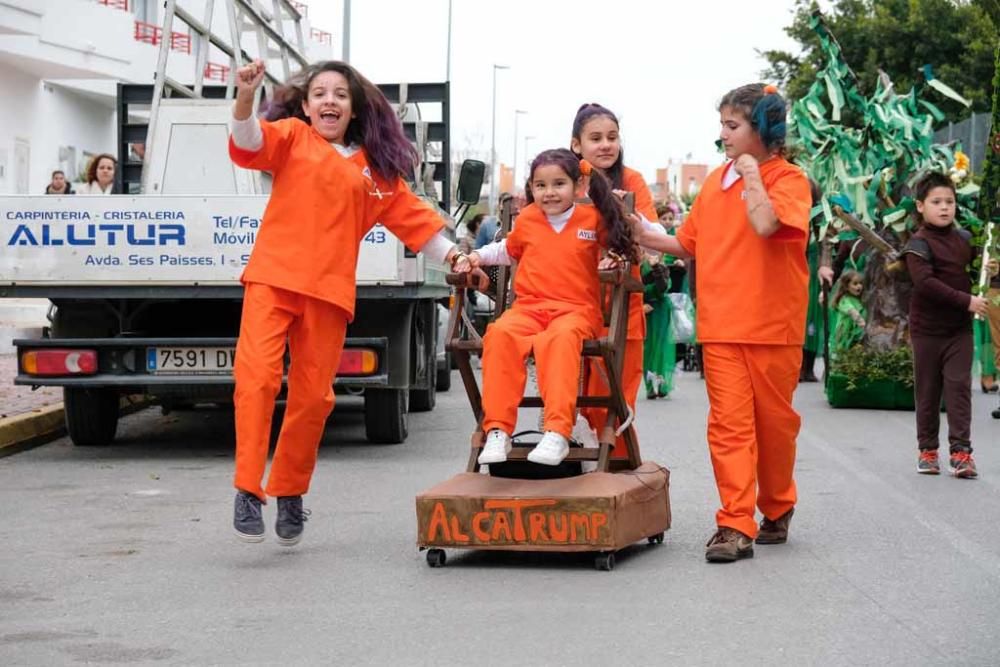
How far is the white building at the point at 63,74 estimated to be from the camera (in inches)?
1388

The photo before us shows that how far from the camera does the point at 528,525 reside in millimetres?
6934

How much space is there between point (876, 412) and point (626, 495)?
8516mm

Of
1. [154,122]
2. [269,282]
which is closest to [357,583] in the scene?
A: [269,282]

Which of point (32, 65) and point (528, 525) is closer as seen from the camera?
point (528, 525)

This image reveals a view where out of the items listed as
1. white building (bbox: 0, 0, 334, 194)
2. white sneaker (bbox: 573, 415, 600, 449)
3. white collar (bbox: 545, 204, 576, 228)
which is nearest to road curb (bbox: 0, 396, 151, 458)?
white sneaker (bbox: 573, 415, 600, 449)

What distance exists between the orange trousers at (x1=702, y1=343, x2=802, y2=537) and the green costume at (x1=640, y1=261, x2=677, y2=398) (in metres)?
7.38

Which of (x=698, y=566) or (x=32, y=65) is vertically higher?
(x=32, y=65)

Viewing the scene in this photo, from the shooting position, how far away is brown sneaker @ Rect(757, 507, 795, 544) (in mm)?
7656

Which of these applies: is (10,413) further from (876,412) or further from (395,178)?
(876,412)

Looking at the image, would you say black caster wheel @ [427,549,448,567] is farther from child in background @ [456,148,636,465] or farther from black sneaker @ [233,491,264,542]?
black sneaker @ [233,491,264,542]

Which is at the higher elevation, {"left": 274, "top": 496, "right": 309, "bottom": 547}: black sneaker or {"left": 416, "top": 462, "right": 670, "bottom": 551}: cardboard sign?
{"left": 416, "top": 462, "right": 670, "bottom": 551}: cardboard sign

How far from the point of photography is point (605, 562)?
273 inches

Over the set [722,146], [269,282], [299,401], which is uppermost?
[722,146]

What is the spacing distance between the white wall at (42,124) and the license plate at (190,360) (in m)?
26.0
